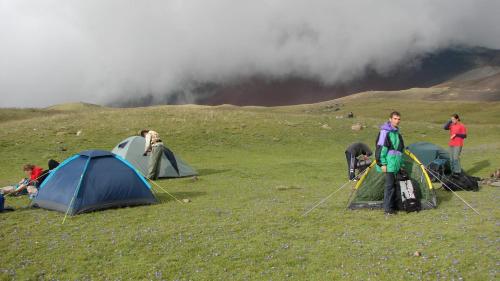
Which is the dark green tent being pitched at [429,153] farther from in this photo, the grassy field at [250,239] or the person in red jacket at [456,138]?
the grassy field at [250,239]

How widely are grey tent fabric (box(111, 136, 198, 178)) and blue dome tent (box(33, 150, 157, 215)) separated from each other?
860 centimetres

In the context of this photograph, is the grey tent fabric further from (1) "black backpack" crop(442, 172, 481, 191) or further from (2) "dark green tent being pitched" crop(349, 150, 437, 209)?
(1) "black backpack" crop(442, 172, 481, 191)

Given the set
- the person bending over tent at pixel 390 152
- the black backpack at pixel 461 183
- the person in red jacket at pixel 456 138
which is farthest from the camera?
the person in red jacket at pixel 456 138

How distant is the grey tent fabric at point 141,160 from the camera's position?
25.6m

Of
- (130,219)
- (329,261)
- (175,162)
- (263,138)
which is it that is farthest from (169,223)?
(263,138)

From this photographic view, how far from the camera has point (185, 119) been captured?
5172 centimetres

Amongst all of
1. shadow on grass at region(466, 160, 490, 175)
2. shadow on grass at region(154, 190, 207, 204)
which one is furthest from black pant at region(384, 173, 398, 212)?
shadow on grass at region(466, 160, 490, 175)

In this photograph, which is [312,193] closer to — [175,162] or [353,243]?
[353,243]

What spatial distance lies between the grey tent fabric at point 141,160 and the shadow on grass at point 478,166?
57.6ft

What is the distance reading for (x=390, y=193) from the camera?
14031mm

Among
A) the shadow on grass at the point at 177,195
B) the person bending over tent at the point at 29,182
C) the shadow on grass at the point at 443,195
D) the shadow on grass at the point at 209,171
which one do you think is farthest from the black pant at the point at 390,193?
the shadow on grass at the point at 209,171

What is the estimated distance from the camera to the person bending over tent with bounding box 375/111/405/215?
Answer: 44.9 feet

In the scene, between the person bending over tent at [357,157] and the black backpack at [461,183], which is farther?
the person bending over tent at [357,157]

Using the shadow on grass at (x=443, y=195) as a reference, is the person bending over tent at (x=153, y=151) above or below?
above
